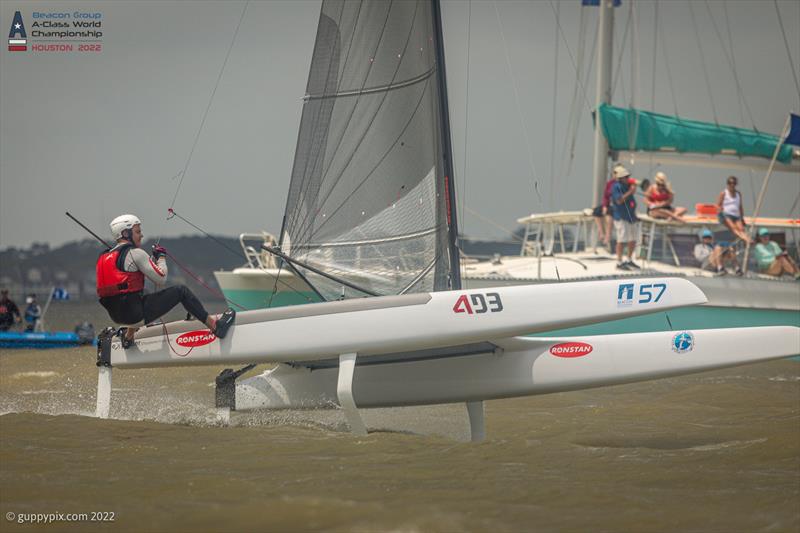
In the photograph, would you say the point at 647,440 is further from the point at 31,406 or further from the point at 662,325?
the point at 662,325

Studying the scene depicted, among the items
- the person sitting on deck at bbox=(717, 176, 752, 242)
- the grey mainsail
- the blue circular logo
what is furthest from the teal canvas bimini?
the blue circular logo

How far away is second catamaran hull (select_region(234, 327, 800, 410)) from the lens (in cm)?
744

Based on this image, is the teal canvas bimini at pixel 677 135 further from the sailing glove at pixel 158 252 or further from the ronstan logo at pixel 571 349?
the sailing glove at pixel 158 252

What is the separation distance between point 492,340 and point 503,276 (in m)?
6.98

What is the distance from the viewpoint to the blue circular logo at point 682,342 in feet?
24.5

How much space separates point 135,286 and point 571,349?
324 cm

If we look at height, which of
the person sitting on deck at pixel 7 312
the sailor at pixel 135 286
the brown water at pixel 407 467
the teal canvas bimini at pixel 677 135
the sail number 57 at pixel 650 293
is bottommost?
the brown water at pixel 407 467

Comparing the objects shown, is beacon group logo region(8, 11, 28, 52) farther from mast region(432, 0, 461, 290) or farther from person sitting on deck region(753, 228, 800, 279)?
person sitting on deck region(753, 228, 800, 279)

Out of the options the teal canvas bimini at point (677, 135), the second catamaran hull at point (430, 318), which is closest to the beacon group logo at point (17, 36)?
the second catamaran hull at point (430, 318)

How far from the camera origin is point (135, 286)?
716 centimetres

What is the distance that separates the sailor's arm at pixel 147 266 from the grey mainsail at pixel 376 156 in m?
1.60

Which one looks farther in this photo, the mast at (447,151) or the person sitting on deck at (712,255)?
the person sitting on deck at (712,255)

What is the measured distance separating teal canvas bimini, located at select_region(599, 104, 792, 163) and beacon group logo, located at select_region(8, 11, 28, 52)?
857 cm

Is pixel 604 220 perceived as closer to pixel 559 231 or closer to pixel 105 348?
pixel 559 231
